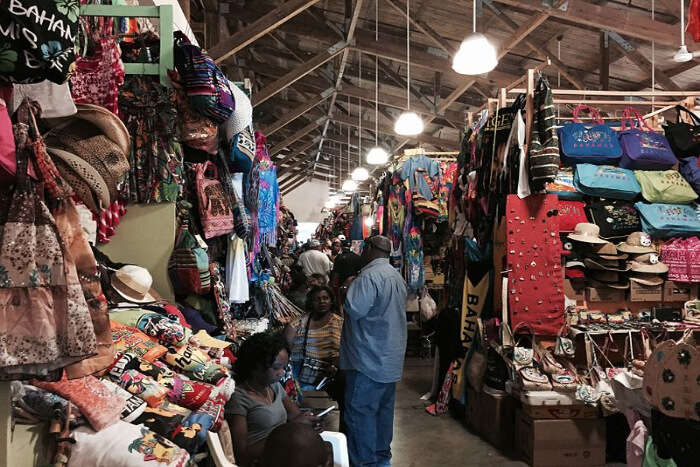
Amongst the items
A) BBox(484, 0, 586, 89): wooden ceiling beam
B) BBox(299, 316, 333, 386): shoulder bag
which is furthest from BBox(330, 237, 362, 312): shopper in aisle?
BBox(484, 0, 586, 89): wooden ceiling beam

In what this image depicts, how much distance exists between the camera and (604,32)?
6.82m

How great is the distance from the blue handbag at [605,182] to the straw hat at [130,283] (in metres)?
3.33

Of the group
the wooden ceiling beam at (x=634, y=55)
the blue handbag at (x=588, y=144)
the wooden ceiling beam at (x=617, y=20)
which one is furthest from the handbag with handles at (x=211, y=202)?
the wooden ceiling beam at (x=634, y=55)

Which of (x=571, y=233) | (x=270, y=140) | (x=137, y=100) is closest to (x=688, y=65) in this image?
(x=571, y=233)

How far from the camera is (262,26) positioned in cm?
679

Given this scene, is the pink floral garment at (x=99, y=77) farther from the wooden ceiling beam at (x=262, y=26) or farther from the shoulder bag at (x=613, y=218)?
the wooden ceiling beam at (x=262, y=26)

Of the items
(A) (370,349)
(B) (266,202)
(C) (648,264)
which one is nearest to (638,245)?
(C) (648,264)

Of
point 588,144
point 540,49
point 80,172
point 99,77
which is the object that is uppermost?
point 540,49

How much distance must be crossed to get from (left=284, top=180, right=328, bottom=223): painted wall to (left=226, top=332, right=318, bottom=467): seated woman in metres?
27.7

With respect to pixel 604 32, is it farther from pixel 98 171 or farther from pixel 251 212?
pixel 98 171

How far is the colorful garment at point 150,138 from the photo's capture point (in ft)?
8.05

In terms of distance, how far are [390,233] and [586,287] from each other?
3.27 meters

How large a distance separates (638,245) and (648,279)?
0.28m

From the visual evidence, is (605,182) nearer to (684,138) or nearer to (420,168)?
(684,138)
